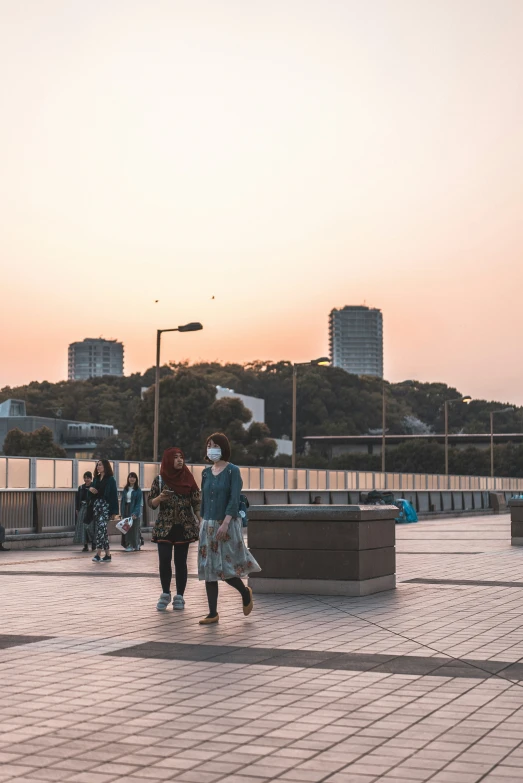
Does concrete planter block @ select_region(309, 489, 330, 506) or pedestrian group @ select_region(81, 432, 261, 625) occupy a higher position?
pedestrian group @ select_region(81, 432, 261, 625)

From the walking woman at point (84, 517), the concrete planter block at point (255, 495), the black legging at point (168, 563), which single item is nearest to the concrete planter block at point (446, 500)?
the concrete planter block at point (255, 495)

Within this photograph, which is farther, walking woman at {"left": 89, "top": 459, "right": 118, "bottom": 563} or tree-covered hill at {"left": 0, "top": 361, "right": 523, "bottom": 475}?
tree-covered hill at {"left": 0, "top": 361, "right": 523, "bottom": 475}

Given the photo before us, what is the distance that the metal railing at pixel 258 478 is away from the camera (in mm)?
26000

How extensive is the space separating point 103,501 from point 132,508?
2.55 metres

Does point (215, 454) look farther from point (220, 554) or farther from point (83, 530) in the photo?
point (83, 530)

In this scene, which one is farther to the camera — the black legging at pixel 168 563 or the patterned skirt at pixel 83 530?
the patterned skirt at pixel 83 530

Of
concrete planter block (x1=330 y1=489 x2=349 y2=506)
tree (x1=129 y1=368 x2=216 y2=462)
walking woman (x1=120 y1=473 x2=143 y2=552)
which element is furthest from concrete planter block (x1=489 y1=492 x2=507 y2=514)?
walking woman (x1=120 y1=473 x2=143 y2=552)

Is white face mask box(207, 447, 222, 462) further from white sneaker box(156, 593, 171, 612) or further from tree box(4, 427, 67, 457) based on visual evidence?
tree box(4, 427, 67, 457)

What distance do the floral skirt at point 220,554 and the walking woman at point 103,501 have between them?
29.8 feet

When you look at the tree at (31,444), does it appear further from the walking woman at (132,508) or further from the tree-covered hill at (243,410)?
the walking woman at (132,508)

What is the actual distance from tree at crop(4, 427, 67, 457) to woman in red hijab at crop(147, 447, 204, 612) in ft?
308

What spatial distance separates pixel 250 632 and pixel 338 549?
2.95m

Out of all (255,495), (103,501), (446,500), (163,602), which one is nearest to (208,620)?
(163,602)

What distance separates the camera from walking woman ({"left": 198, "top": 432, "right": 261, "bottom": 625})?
10.1 m
